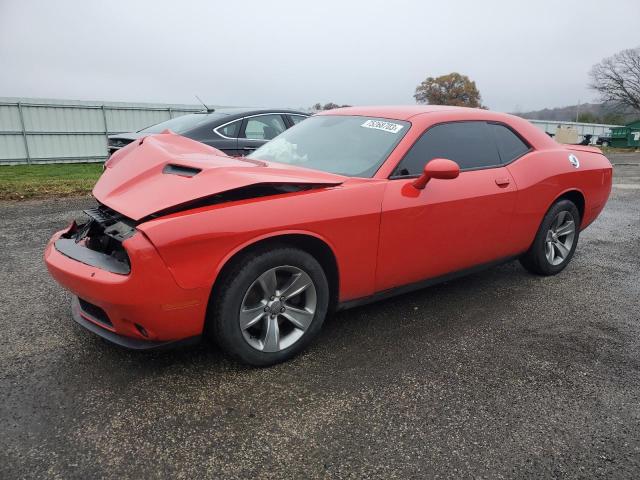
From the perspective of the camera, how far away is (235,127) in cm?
700

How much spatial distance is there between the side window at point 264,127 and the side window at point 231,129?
0.14m

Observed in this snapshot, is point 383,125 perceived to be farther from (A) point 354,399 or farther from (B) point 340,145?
(A) point 354,399

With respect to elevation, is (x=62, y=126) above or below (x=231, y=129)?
below

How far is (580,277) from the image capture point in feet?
14.7

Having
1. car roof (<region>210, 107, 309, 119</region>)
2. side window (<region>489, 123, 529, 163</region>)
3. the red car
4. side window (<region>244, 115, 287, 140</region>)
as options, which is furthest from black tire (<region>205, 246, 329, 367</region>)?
car roof (<region>210, 107, 309, 119</region>)

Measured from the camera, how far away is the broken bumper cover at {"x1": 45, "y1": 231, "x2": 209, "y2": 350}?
2273mm

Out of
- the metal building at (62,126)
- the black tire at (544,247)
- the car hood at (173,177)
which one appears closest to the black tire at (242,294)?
the car hood at (173,177)

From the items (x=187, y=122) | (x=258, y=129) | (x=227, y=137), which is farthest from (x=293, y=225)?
(x=187, y=122)

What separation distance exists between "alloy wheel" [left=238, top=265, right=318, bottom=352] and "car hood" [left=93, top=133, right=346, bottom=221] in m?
0.53

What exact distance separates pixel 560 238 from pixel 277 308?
3.06m

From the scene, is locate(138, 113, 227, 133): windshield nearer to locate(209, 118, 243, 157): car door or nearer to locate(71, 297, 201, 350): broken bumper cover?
locate(209, 118, 243, 157): car door

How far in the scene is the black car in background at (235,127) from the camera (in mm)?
6766

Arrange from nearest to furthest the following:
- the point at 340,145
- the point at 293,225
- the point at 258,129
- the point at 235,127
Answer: the point at 293,225 → the point at 340,145 → the point at 235,127 → the point at 258,129

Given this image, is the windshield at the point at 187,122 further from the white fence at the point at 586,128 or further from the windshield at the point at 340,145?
the white fence at the point at 586,128
